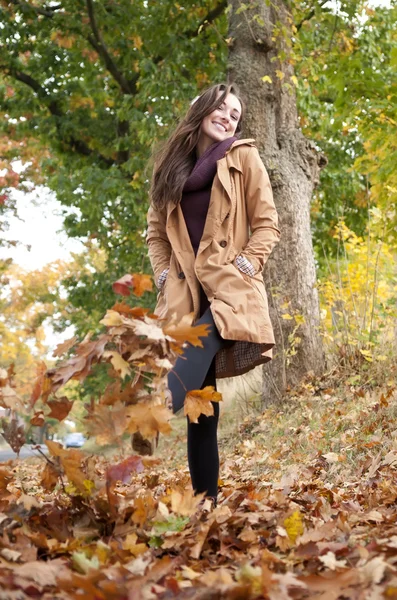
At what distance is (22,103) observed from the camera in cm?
1353

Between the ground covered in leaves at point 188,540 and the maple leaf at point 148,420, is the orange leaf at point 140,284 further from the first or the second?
the ground covered in leaves at point 188,540

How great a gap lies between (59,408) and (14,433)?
0.17m

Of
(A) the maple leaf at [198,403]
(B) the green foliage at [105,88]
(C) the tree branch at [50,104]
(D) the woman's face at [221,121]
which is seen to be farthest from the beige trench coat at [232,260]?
(C) the tree branch at [50,104]

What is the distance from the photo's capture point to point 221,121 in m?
3.83

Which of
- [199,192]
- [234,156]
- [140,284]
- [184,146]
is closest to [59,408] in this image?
[140,284]

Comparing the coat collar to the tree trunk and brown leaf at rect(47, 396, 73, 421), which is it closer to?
brown leaf at rect(47, 396, 73, 421)

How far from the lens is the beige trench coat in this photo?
11.0 feet

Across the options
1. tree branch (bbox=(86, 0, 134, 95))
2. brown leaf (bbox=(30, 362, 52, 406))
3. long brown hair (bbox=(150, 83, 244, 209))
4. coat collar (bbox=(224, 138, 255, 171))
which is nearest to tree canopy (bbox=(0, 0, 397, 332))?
tree branch (bbox=(86, 0, 134, 95))

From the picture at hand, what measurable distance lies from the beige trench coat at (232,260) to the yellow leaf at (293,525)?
89 centimetres

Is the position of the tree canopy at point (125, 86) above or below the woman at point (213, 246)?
above

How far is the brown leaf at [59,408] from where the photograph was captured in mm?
2539

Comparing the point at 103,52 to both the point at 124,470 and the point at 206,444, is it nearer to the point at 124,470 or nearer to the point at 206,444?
the point at 206,444

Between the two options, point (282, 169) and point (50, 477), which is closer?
point (50, 477)

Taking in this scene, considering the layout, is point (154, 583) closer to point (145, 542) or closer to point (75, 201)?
point (145, 542)
